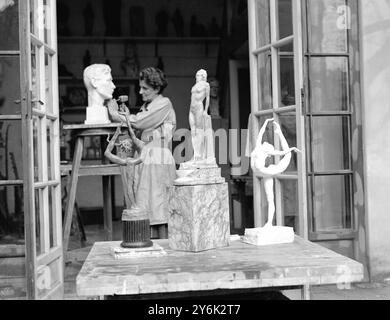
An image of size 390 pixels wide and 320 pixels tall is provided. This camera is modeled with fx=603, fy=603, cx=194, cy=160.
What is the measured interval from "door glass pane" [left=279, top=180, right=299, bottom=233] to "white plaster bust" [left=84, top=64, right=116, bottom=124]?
1.39 meters

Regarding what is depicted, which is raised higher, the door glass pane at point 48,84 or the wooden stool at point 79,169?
the door glass pane at point 48,84

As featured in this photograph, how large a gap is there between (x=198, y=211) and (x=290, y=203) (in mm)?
1629

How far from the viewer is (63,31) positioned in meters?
7.89

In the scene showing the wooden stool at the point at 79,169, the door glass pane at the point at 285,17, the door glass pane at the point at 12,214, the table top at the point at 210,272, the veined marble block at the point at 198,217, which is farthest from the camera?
the wooden stool at the point at 79,169

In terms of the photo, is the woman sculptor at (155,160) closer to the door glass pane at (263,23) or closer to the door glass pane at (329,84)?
the door glass pane at (263,23)

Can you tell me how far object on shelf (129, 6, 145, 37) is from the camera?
808 centimetres

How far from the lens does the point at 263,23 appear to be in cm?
435

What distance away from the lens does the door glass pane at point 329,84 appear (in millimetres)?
4355

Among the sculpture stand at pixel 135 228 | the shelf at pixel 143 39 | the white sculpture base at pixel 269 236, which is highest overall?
the shelf at pixel 143 39

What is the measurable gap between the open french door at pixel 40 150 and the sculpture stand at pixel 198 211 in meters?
1.26

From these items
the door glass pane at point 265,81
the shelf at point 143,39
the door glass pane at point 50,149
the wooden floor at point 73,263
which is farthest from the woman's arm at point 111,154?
the shelf at point 143,39

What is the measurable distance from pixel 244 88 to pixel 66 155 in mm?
2417
